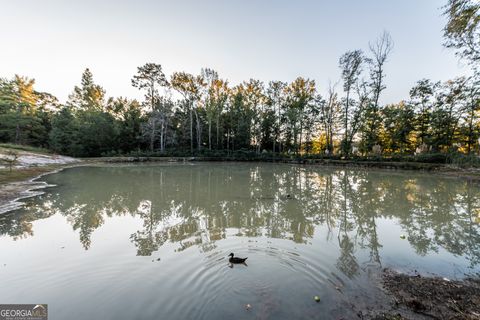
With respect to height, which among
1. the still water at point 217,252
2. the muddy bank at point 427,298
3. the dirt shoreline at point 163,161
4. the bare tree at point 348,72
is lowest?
the still water at point 217,252

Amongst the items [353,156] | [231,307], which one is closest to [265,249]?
[231,307]

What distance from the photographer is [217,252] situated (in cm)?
384

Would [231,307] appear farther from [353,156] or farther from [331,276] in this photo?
[353,156]

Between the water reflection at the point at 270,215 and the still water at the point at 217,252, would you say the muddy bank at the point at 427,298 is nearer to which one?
the still water at the point at 217,252

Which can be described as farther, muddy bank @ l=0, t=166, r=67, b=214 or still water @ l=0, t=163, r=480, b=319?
muddy bank @ l=0, t=166, r=67, b=214

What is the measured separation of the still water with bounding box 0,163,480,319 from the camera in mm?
2492

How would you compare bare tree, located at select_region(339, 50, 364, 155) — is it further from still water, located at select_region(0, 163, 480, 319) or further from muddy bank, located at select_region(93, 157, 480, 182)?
still water, located at select_region(0, 163, 480, 319)

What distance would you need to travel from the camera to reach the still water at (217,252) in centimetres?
249

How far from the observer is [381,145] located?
83.5ft

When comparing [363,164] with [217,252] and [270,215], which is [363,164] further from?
[217,252]

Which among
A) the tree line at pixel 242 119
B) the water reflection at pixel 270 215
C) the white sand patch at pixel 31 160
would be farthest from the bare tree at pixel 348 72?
the white sand patch at pixel 31 160

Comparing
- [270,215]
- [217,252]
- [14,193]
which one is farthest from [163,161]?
[217,252]

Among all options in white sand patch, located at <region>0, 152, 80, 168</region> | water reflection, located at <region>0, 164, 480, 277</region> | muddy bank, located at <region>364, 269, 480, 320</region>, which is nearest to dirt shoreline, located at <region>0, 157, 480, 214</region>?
white sand patch, located at <region>0, 152, 80, 168</region>

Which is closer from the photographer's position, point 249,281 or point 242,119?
point 249,281
